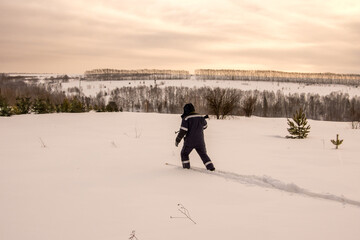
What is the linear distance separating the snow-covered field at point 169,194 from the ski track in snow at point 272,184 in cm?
2

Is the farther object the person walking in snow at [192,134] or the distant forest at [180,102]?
the distant forest at [180,102]

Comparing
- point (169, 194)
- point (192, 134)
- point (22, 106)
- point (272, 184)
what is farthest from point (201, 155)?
point (22, 106)

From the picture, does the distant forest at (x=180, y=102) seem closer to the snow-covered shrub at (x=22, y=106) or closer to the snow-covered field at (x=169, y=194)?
the snow-covered shrub at (x=22, y=106)

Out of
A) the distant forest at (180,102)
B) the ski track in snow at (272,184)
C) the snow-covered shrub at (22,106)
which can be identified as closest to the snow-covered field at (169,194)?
Answer: the ski track in snow at (272,184)

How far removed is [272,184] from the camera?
18.5 ft

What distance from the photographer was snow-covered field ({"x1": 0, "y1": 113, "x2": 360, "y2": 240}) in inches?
Answer: 143

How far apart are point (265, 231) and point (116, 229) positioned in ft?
6.25

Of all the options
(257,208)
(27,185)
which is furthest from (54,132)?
(257,208)

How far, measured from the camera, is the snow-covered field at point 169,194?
364 cm

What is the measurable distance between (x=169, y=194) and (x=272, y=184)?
2133 millimetres

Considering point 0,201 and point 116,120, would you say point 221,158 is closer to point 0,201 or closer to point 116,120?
point 0,201

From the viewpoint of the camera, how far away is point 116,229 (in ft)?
12.0

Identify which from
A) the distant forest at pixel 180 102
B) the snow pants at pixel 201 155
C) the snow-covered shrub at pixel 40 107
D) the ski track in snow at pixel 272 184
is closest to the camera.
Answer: the ski track in snow at pixel 272 184

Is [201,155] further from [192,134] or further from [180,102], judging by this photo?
[180,102]
